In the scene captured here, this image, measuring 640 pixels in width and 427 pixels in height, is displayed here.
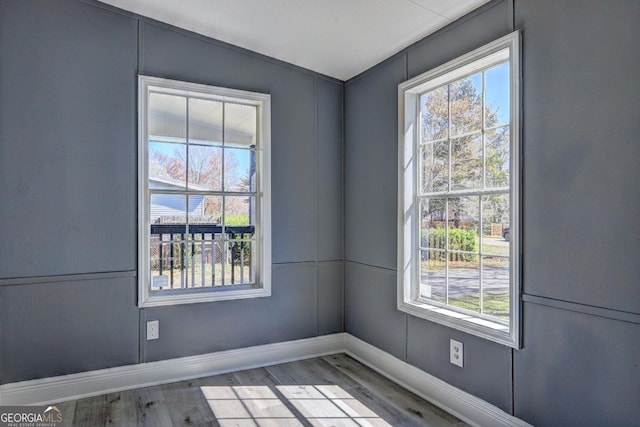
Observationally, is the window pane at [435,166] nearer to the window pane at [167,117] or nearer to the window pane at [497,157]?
the window pane at [497,157]

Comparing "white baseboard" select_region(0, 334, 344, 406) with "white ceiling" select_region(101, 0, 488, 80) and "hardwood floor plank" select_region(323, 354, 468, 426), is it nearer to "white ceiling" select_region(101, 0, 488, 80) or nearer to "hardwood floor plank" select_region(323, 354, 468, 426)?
"hardwood floor plank" select_region(323, 354, 468, 426)

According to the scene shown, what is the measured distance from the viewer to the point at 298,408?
8.83 feet

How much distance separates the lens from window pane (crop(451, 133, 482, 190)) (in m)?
2.55

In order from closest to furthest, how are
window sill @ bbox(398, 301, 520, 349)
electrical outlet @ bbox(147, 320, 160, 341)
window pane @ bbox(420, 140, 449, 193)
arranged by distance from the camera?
window sill @ bbox(398, 301, 520, 349), window pane @ bbox(420, 140, 449, 193), electrical outlet @ bbox(147, 320, 160, 341)

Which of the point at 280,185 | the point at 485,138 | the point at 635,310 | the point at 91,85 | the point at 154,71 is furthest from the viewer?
the point at 280,185

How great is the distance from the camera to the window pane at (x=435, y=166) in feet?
9.20

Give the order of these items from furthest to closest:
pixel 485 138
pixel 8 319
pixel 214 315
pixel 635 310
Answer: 1. pixel 214 315
2. pixel 8 319
3. pixel 485 138
4. pixel 635 310

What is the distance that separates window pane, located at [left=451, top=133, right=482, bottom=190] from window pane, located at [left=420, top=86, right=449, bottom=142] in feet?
0.55

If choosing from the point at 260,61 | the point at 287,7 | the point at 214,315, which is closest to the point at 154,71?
the point at 260,61

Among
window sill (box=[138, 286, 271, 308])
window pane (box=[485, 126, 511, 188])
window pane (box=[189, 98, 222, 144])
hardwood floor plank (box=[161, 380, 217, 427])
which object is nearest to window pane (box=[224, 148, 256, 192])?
window pane (box=[189, 98, 222, 144])

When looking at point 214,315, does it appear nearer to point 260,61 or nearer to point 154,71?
point 154,71

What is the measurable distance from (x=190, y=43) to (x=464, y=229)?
2.55 m

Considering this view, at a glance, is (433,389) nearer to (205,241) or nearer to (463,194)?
(463,194)

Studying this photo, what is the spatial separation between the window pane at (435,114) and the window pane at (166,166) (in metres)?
1.92
